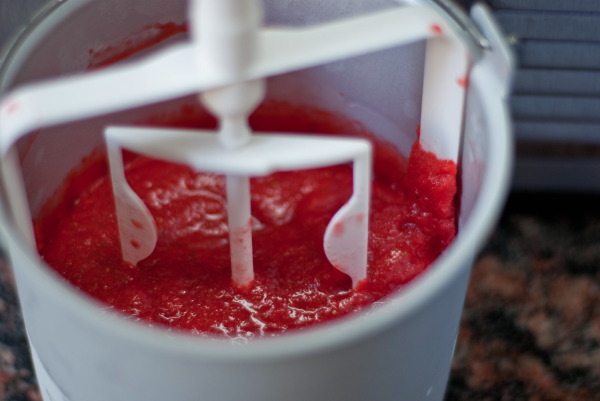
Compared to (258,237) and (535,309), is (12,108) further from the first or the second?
(535,309)

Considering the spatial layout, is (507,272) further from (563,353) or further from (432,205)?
(432,205)

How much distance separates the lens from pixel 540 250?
49.7 inches

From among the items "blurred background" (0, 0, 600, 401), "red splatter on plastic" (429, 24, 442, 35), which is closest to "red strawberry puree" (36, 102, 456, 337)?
"red splatter on plastic" (429, 24, 442, 35)

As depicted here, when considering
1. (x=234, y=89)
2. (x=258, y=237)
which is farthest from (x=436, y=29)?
(x=258, y=237)

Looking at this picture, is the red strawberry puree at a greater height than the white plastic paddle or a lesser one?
lesser

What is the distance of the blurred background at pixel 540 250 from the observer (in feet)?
3.53

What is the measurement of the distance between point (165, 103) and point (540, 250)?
64 centimetres

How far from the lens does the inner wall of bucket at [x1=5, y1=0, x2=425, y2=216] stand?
29.9 inches

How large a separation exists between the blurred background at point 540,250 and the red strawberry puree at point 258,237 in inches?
10.4

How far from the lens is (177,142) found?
66cm

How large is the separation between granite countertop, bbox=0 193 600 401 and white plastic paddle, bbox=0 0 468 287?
18.8 inches

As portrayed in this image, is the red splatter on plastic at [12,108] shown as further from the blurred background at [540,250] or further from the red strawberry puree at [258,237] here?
the blurred background at [540,250]

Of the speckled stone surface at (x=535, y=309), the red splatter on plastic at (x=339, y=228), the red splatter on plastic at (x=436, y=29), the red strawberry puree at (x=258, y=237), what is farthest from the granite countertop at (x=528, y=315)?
the red splatter on plastic at (x=436, y=29)

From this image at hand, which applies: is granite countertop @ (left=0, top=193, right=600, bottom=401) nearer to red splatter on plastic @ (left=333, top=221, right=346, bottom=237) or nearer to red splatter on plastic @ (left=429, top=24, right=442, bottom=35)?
red splatter on plastic @ (left=333, top=221, right=346, bottom=237)
